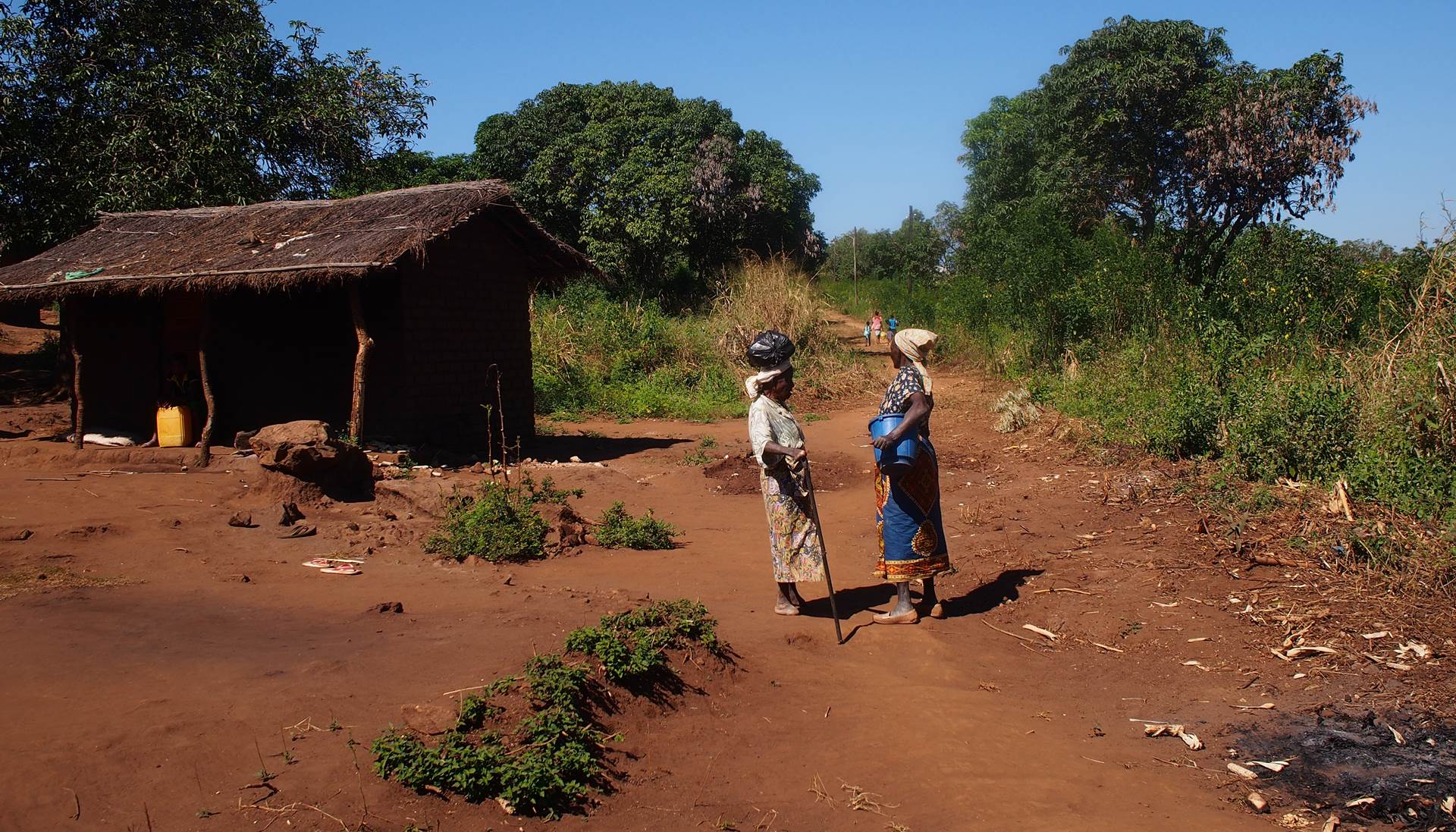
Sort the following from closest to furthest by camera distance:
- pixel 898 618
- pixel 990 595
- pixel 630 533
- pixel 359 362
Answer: pixel 898 618, pixel 990 595, pixel 630 533, pixel 359 362

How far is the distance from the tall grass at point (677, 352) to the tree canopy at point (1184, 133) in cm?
685

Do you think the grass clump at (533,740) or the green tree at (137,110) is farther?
the green tree at (137,110)

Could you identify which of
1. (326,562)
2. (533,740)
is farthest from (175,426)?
(533,740)

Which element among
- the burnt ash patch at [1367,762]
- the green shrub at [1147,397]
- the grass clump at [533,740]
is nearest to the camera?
the grass clump at [533,740]

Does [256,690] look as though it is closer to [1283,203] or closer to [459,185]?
[459,185]

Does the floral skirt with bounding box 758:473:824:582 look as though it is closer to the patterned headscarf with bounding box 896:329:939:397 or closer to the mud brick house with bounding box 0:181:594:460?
the patterned headscarf with bounding box 896:329:939:397

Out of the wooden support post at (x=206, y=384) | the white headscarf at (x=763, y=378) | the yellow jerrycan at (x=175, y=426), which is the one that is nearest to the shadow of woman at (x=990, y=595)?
the white headscarf at (x=763, y=378)

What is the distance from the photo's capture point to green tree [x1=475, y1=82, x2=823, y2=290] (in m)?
28.3

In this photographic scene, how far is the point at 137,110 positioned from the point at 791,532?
1471 centimetres

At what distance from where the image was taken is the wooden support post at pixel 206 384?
10633 millimetres

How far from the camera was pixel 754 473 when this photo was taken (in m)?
10.9

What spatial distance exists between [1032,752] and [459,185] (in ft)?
31.0

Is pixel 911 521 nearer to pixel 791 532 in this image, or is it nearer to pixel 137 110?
pixel 791 532

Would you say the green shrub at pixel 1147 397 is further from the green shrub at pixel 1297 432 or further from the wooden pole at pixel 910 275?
the wooden pole at pixel 910 275
